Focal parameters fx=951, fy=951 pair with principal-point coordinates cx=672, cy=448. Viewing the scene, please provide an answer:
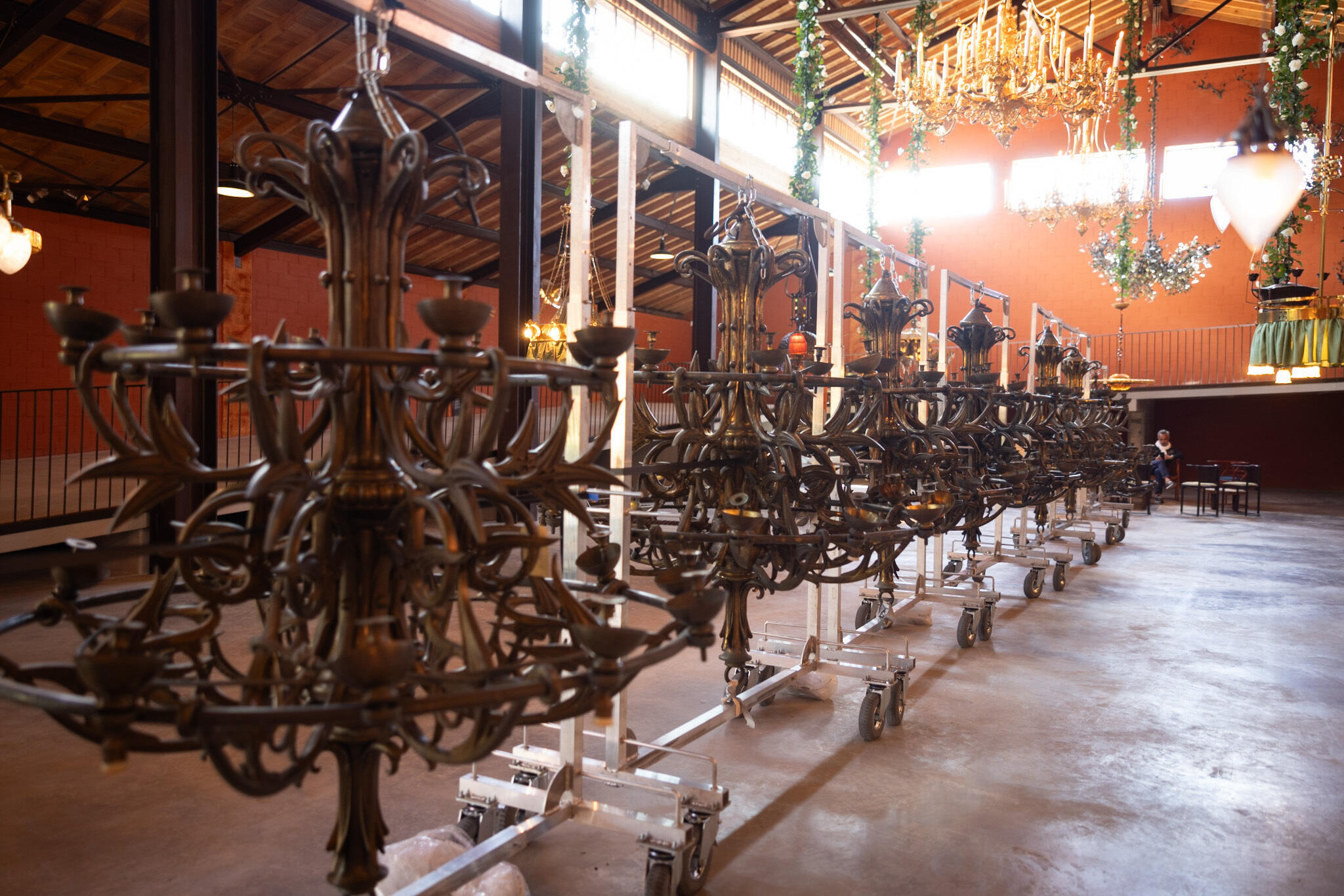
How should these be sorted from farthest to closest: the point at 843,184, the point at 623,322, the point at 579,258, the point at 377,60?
1. the point at 843,184
2. the point at 623,322
3. the point at 579,258
4. the point at 377,60

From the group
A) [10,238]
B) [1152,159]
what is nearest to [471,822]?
[10,238]

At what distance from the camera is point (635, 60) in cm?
1176

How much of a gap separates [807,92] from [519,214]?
2.77m

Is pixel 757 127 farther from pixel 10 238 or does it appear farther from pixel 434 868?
pixel 434 868

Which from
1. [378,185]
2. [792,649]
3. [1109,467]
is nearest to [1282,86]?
[1109,467]

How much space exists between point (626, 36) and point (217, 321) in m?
11.5

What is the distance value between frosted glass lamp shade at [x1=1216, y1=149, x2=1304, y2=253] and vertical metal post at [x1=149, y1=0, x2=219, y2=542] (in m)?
5.33

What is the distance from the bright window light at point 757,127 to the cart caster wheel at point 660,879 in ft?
39.7

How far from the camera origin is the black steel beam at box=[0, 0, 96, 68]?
7.08 m

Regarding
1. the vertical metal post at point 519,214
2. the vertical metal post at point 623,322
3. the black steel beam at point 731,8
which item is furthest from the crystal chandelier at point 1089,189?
the vertical metal post at point 623,322

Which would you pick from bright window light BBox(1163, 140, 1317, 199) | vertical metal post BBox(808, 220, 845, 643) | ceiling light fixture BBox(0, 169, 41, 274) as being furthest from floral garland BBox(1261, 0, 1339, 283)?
bright window light BBox(1163, 140, 1317, 199)

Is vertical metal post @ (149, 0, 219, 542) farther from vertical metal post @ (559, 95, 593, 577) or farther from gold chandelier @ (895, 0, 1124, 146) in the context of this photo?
gold chandelier @ (895, 0, 1124, 146)

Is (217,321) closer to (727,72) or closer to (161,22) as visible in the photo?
(161,22)

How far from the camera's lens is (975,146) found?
18984mm
